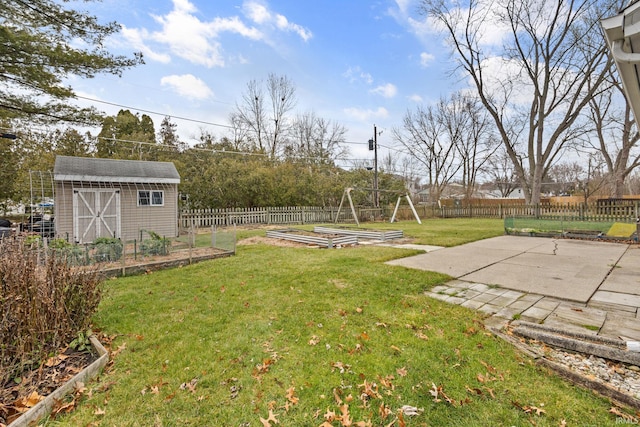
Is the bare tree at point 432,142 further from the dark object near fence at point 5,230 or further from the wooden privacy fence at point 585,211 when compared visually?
the dark object near fence at point 5,230

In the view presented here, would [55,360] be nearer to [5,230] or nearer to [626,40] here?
[626,40]

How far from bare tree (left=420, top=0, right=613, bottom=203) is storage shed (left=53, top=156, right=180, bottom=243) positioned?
1636 cm

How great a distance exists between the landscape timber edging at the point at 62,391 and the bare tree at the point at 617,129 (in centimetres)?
2562

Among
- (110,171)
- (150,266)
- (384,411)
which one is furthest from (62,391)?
(110,171)

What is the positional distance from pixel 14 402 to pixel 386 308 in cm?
364

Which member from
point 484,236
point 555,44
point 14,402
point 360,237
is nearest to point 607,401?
point 14,402

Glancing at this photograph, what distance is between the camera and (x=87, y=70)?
8398mm

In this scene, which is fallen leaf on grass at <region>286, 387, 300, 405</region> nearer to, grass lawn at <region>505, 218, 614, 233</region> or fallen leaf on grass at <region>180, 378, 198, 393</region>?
fallen leaf on grass at <region>180, 378, 198, 393</region>

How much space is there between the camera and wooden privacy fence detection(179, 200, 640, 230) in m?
13.2

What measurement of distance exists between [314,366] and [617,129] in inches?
1053

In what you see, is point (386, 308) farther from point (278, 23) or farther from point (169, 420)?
point (278, 23)

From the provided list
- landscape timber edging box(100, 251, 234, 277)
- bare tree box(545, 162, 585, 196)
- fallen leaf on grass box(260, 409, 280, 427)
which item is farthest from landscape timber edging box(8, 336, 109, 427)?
bare tree box(545, 162, 585, 196)

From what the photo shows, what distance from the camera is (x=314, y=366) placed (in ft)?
8.95

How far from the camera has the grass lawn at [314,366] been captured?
214 centimetres
